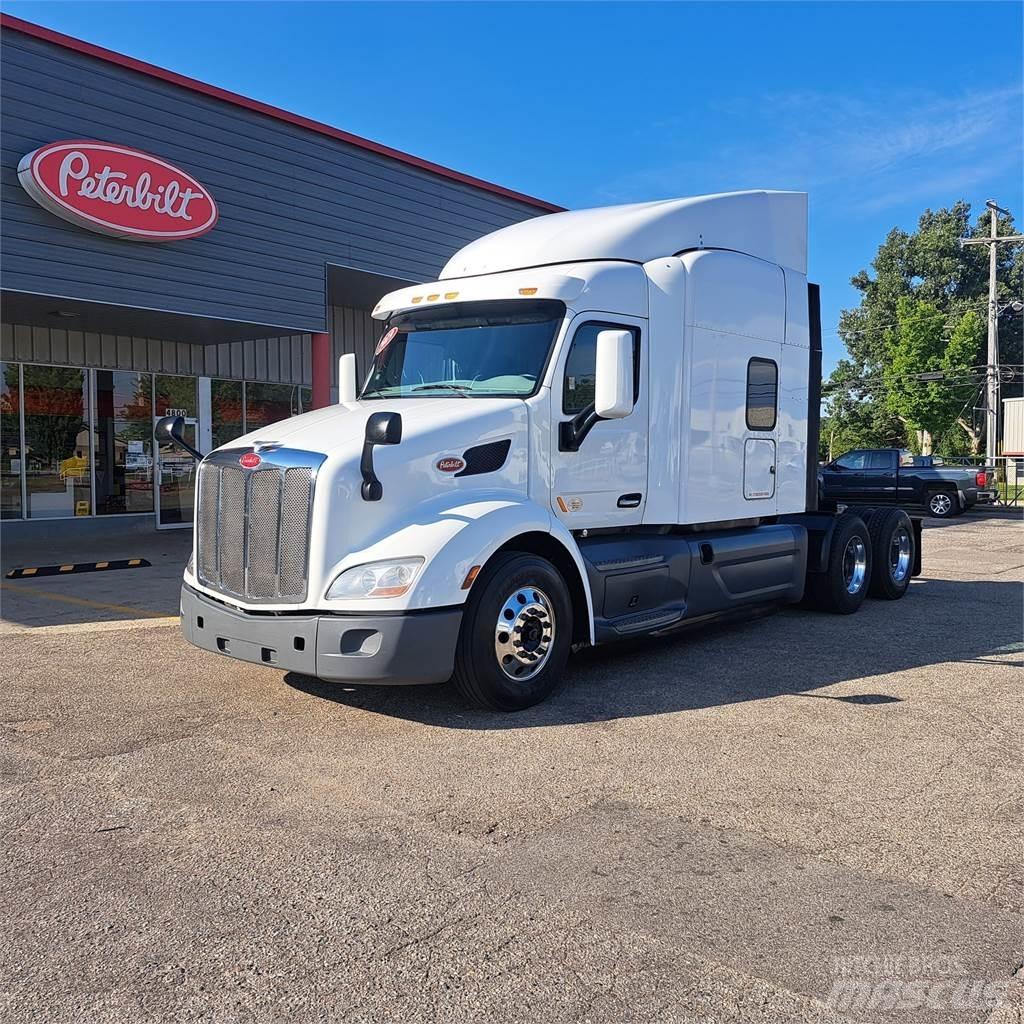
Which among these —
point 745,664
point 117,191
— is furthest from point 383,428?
point 117,191

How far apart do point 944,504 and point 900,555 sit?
563 inches

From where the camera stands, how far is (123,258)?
42.5 feet

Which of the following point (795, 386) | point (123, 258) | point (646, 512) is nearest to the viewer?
point (646, 512)

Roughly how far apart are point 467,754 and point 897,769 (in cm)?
219

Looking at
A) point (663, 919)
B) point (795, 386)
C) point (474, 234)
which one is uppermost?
point (474, 234)

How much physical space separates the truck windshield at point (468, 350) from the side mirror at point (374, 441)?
1.16m

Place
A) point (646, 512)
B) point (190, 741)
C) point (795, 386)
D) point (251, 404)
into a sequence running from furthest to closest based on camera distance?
point (251, 404) → point (795, 386) → point (646, 512) → point (190, 741)

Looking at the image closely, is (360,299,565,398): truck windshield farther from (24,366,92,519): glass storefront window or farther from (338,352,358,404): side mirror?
(24,366,92,519): glass storefront window

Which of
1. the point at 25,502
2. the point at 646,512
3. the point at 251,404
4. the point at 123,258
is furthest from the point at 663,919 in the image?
the point at 251,404

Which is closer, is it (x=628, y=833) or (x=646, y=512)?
(x=628, y=833)

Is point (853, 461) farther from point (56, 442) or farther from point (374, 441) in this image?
point (374, 441)

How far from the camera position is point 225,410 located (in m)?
18.7

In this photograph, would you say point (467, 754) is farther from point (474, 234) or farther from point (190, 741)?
point (474, 234)

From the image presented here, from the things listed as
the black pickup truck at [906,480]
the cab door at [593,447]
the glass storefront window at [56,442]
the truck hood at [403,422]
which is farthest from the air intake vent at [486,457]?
the black pickup truck at [906,480]
